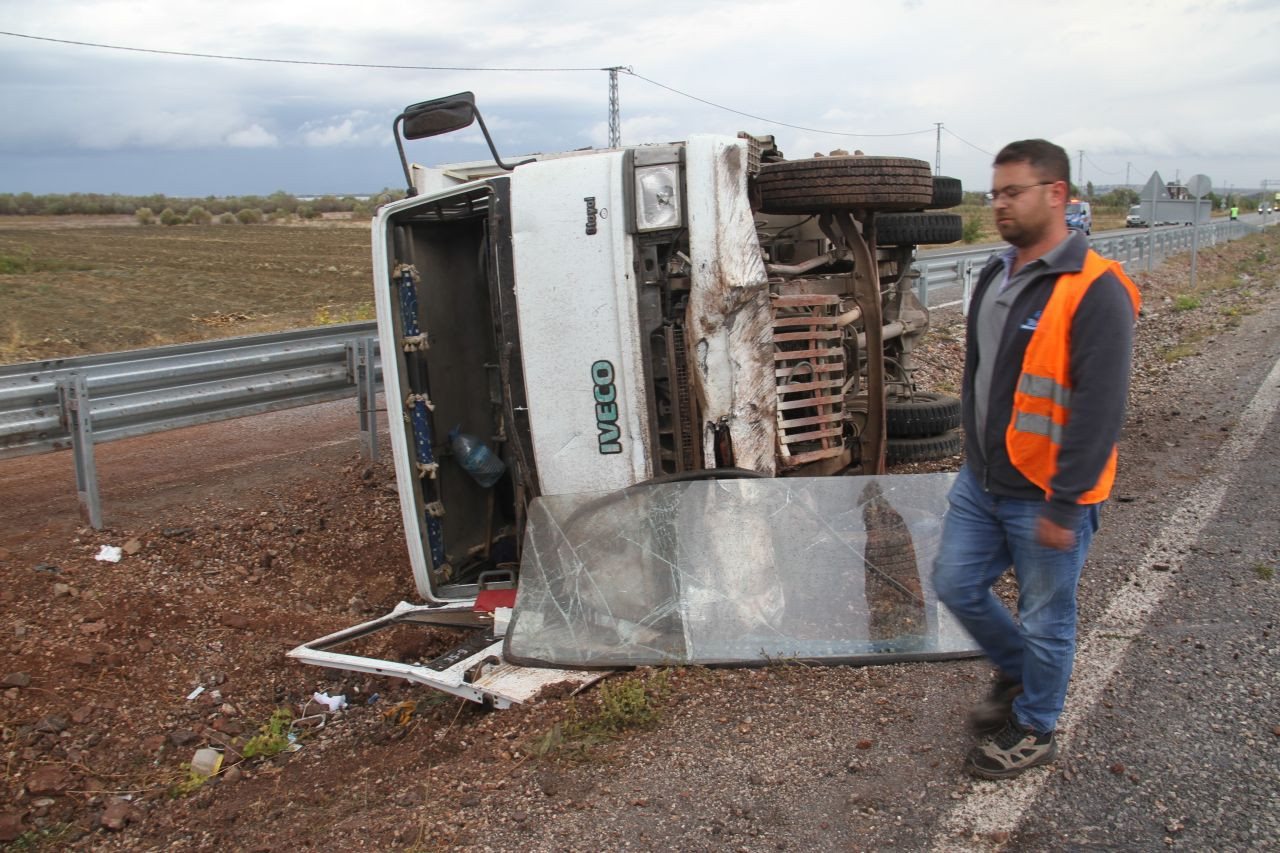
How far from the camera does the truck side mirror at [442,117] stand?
4371 mm

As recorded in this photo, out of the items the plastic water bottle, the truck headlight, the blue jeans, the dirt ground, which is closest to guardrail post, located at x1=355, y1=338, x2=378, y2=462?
the dirt ground

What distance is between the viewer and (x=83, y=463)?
17.1 ft

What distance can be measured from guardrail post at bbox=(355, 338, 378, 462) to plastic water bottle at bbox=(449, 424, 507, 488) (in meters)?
1.94

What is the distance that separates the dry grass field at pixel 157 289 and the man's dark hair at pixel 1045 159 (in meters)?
11.4

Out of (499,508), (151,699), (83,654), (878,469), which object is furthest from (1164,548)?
(83,654)

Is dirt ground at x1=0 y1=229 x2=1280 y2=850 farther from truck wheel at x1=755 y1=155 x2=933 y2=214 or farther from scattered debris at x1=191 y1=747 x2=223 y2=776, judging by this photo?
truck wheel at x1=755 y1=155 x2=933 y2=214

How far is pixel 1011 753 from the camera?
2805mm

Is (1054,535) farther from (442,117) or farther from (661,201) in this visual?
(442,117)

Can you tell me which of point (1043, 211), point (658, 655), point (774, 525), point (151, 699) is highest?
point (1043, 211)

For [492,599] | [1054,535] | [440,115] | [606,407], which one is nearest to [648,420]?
[606,407]

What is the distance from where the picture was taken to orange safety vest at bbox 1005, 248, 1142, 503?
8.36 feet

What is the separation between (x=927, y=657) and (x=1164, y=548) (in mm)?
1789

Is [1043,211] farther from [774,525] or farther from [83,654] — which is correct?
[83,654]

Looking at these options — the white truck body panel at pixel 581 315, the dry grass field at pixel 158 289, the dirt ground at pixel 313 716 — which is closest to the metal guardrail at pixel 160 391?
the dirt ground at pixel 313 716
